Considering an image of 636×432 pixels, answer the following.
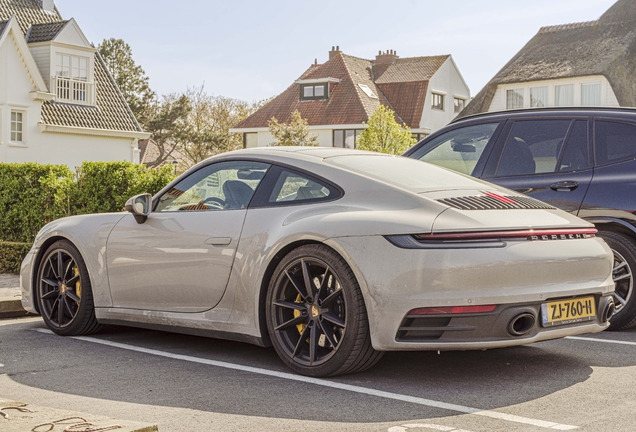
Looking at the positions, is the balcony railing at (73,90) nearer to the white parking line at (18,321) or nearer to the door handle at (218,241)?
the white parking line at (18,321)

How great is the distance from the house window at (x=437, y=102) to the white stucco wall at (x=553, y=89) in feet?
53.9

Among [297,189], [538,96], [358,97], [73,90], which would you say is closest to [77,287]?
[297,189]

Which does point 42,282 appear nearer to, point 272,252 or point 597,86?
point 272,252

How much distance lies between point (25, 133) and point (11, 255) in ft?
72.2

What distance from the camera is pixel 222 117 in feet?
246

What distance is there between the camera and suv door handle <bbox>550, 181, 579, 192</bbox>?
780cm

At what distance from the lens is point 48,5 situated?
3831cm

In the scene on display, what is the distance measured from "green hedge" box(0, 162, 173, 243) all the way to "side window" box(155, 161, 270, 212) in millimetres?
6543

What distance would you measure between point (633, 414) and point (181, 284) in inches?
125

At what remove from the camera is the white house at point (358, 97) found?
6094 cm

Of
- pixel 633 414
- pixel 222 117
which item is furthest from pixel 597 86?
pixel 633 414

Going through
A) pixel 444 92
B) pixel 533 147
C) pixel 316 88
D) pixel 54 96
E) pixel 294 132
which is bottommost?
pixel 533 147

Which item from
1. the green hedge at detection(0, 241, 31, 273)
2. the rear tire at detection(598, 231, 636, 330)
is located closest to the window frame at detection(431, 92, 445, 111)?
the green hedge at detection(0, 241, 31, 273)

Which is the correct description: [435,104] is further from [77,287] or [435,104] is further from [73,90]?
[77,287]
